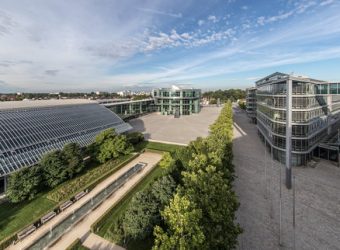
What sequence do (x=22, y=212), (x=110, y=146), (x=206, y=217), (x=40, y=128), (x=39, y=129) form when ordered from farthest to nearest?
(x=110, y=146) < (x=40, y=128) < (x=39, y=129) < (x=22, y=212) < (x=206, y=217)

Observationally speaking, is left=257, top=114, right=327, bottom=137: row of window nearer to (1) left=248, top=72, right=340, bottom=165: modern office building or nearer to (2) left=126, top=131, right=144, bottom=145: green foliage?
(1) left=248, top=72, right=340, bottom=165: modern office building

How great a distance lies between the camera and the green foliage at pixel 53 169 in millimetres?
25359

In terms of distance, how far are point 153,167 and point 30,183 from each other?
15.5 meters

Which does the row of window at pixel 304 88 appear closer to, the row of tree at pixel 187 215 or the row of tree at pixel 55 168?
the row of tree at pixel 187 215

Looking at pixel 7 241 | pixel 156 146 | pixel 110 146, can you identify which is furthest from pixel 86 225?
pixel 156 146

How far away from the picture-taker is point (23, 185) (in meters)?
22.5

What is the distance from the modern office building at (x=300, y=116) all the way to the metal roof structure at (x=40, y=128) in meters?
30.7

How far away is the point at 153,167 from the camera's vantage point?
31938mm

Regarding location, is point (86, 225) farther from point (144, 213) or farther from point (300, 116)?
point (300, 116)

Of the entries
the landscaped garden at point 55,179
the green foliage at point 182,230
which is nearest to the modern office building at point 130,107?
the landscaped garden at point 55,179

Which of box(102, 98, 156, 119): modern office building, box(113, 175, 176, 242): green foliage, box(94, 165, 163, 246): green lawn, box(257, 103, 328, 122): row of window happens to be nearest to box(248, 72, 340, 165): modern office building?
box(257, 103, 328, 122): row of window

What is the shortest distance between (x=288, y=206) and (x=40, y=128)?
35.3 meters

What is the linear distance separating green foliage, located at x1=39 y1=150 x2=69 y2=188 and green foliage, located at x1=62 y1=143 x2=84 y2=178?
0.76 m

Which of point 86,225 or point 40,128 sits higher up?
point 40,128
